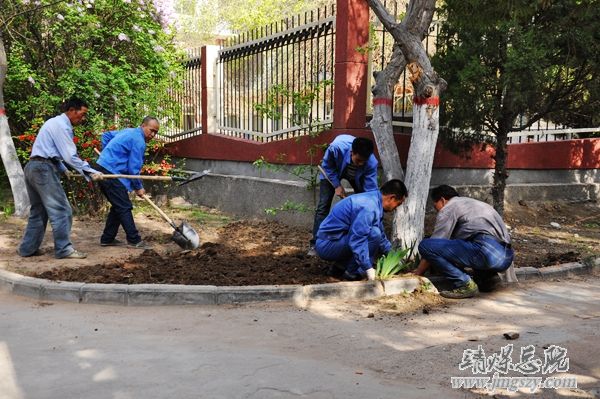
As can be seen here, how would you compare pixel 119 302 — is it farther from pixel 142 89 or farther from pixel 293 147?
pixel 142 89

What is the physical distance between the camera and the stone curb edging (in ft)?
17.8

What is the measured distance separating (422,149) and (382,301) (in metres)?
1.79

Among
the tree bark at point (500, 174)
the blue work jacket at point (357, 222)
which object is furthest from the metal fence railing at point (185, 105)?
the blue work jacket at point (357, 222)

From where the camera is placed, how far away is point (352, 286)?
5.67 meters

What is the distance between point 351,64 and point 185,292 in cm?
416

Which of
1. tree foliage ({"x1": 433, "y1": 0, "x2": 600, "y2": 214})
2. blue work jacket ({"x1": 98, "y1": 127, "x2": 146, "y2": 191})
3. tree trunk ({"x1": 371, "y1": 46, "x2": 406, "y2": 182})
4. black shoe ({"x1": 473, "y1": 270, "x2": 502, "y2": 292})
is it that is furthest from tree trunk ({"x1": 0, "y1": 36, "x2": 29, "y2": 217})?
black shoe ({"x1": 473, "y1": 270, "x2": 502, "y2": 292})

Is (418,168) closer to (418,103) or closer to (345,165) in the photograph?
(418,103)

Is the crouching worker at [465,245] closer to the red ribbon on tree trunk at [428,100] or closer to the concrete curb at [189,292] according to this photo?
the concrete curb at [189,292]

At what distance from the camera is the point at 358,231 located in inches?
221

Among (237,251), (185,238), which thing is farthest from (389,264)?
(185,238)

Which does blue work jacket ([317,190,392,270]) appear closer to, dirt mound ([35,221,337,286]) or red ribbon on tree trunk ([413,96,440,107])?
dirt mound ([35,221,337,286])

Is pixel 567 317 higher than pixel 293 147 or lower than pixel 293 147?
lower

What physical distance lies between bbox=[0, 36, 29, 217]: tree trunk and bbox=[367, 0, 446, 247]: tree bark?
6262 millimetres

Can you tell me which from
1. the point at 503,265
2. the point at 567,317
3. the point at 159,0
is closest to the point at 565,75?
Answer: the point at 503,265
